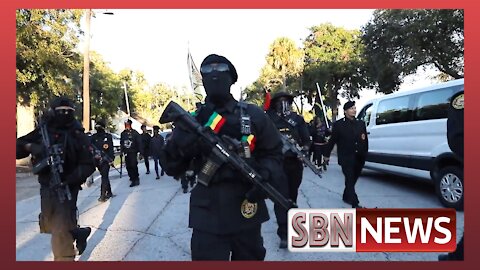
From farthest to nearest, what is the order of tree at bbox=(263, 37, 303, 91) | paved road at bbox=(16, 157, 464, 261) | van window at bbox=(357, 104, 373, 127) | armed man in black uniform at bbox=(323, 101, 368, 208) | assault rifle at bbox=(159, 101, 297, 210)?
1. tree at bbox=(263, 37, 303, 91)
2. van window at bbox=(357, 104, 373, 127)
3. armed man in black uniform at bbox=(323, 101, 368, 208)
4. paved road at bbox=(16, 157, 464, 261)
5. assault rifle at bbox=(159, 101, 297, 210)

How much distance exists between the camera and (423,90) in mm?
5543

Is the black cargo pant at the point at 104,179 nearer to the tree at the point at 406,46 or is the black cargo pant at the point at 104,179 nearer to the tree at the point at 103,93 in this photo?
the tree at the point at 406,46

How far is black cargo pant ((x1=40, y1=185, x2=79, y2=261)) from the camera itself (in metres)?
3.04

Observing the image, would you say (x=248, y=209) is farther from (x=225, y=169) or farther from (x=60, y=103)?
(x=60, y=103)

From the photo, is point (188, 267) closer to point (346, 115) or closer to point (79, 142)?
point (79, 142)

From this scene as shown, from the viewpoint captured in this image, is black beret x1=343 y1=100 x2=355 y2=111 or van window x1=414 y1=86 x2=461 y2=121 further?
black beret x1=343 y1=100 x2=355 y2=111

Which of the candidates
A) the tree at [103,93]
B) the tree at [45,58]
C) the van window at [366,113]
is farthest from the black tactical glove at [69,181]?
the tree at [103,93]

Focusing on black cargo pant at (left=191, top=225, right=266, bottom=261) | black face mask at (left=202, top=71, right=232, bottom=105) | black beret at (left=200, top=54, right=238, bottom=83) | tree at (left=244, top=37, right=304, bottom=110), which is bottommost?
black cargo pant at (left=191, top=225, right=266, bottom=261)

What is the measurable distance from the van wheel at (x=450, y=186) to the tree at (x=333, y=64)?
2133 cm

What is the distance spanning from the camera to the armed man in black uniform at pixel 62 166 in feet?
10.0

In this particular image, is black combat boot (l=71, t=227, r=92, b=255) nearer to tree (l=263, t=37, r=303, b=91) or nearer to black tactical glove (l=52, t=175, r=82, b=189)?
black tactical glove (l=52, t=175, r=82, b=189)

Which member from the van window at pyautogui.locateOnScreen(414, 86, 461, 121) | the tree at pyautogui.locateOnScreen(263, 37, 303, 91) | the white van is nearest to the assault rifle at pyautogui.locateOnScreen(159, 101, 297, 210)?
the white van

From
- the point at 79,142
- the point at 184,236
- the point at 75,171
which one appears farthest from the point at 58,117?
the point at 184,236

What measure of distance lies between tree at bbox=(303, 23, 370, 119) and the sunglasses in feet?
80.7
